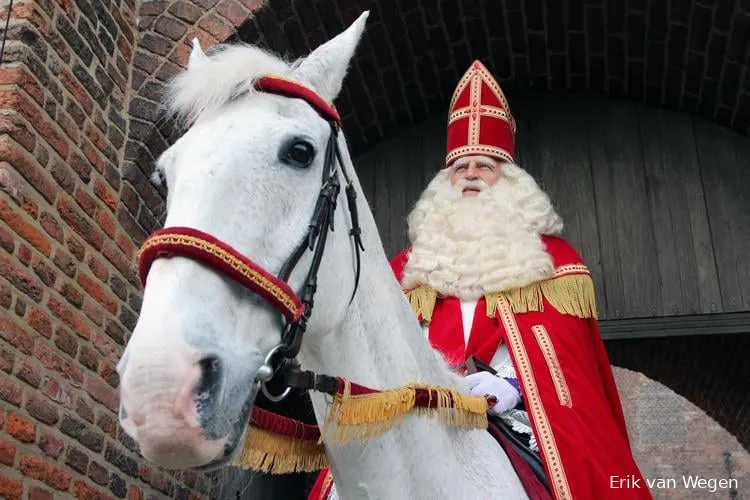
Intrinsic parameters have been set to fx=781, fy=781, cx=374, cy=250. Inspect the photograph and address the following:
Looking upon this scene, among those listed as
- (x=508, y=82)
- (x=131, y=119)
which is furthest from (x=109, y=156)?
(x=508, y=82)

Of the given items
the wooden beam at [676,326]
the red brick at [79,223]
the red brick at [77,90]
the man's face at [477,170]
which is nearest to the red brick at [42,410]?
the red brick at [79,223]

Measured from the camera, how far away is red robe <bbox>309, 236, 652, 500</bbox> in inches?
93.0

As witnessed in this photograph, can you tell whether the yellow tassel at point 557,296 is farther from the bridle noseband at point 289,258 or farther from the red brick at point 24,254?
the red brick at point 24,254

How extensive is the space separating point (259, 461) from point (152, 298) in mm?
556

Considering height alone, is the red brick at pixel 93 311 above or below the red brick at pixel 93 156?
below

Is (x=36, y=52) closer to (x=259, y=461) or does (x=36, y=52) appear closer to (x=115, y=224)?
(x=115, y=224)

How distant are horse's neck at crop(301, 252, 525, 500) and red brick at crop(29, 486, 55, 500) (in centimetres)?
138

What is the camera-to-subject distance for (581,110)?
193 inches

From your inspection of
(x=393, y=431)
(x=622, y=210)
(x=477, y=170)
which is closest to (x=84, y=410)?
(x=393, y=431)

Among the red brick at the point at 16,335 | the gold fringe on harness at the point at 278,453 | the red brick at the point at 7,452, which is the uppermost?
the red brick at the point at 16,335

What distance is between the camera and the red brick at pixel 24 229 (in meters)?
2.71

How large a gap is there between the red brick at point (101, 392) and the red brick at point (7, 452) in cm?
48

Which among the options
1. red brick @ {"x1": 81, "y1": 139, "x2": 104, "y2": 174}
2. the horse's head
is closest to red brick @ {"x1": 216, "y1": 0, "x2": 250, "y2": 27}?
red brick @ {"x1": 81, "y1": 139, "x2": 104, "y2": 174}

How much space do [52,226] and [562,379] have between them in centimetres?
195
